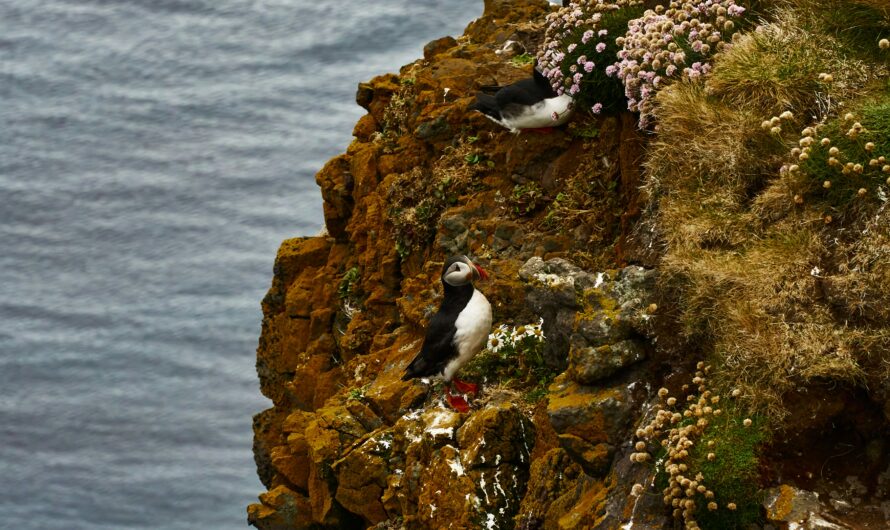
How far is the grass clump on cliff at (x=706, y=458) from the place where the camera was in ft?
24.3

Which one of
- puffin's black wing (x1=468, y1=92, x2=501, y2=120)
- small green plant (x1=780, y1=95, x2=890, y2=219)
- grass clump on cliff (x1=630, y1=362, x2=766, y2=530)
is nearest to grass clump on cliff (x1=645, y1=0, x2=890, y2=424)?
small green plant (x1=780, y1=95, x2=890, y2=219)

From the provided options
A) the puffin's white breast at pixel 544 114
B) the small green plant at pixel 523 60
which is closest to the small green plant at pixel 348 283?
the small green plant at pixel 523 60

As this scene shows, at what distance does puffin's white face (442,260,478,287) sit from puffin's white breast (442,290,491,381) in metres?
0.21

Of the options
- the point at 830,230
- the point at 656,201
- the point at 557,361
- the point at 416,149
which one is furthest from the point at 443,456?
the point at 416,149

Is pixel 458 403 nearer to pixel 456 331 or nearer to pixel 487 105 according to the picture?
pixel 456 331

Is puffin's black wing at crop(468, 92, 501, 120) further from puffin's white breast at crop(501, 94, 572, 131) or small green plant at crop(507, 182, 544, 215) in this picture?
small green plant at crop(507, 182, 544, 215)

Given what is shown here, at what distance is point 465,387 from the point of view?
10.6 meters

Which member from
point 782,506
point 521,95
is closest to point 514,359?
point 521,95

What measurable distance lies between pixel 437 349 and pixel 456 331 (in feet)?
0.70

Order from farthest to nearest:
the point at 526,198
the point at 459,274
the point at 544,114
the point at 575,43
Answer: the point at 526,198, the point at 544,114, the point at 575,43, the point at 459,274

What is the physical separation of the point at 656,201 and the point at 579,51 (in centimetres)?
245

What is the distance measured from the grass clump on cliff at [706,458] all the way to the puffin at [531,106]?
168 inches

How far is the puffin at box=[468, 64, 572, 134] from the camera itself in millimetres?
11703

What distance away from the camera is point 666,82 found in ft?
33.7
